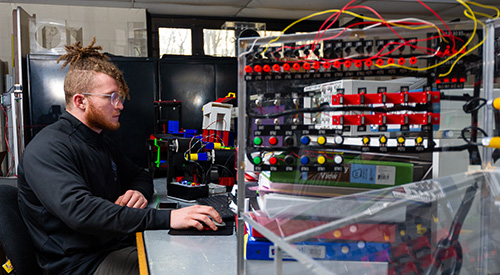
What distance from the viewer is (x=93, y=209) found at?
3.92ft

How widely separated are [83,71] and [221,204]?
82 centimetres

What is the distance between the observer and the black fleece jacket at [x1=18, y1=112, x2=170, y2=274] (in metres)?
1.20

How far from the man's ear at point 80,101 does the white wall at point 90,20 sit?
2.87 meters

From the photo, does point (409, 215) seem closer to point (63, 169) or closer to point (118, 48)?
point (63, 169)

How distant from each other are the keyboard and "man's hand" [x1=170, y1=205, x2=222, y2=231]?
0.39ft

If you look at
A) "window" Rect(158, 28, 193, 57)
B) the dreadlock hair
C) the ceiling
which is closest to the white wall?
the ceiling

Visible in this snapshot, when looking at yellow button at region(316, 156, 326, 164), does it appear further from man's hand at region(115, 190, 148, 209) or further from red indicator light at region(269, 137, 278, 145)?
man's hand at region(115, 190, 148, 209)

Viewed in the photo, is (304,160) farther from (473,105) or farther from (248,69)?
(473,105)

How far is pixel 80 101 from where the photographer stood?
1528 mm

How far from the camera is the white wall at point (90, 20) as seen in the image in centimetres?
391

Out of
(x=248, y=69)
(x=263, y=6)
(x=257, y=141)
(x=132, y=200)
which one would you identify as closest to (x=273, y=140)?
(x=257, y=141)

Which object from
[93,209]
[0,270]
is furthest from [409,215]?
[0,270]

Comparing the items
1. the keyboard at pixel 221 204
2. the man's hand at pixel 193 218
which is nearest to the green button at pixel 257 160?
the man's hand at pixel 193 218

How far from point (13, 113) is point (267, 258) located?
8.95ft
